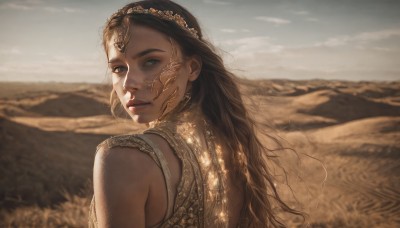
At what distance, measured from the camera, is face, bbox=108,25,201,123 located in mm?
1427

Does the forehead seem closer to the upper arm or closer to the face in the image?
the face

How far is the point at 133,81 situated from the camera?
1430mm

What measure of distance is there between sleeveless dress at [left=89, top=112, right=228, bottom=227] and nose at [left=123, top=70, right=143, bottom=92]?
0.67 feet

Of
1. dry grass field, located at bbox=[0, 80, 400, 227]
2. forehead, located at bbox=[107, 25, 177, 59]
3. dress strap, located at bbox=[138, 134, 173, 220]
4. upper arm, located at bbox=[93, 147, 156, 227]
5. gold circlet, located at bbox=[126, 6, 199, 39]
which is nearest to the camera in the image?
upper arm, located at bbox=[93, 147, 156, 227]

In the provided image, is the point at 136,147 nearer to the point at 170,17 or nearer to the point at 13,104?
the point at 170,17

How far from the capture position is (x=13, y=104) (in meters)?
25.1

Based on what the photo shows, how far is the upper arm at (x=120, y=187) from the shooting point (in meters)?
1.00

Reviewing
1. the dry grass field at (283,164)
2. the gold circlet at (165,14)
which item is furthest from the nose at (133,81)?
the dry grass field at (283,164)

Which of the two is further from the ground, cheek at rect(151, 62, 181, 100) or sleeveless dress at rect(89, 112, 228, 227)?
cheek at rect(151, 62, 181, 100)

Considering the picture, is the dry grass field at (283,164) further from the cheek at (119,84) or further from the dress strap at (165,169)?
the dress strap at (165,169)

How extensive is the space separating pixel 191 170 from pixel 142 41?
57 cm

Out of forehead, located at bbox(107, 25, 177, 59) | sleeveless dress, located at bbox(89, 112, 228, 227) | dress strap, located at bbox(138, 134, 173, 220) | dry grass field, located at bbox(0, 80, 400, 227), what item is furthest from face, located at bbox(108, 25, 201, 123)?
dry grass field, located at bbox(0, 80, 400, 227)

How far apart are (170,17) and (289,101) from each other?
87.8 ft

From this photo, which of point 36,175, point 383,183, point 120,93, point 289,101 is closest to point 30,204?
point 36,175
